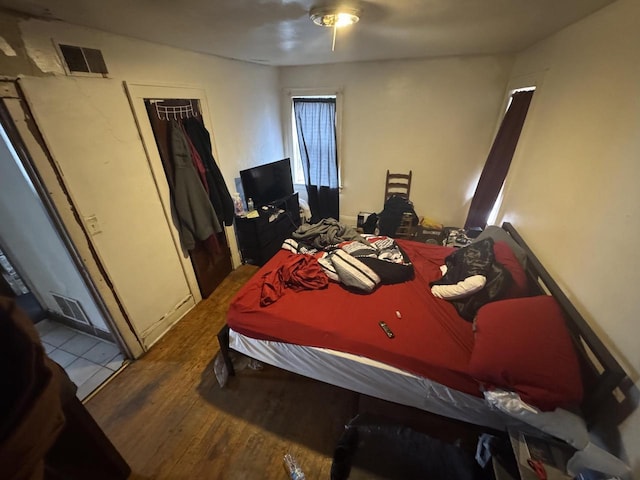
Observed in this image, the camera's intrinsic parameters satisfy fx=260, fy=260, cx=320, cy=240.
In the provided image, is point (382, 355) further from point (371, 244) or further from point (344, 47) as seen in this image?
point (344, 47)

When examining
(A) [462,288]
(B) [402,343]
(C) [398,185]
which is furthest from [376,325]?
(C) [398,185]

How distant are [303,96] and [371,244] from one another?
8.20ft

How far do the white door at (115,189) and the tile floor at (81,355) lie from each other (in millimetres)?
284

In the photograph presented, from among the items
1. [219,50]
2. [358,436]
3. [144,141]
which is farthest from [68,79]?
[358,436]

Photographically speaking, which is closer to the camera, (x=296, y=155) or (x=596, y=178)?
(x=596, y=178)

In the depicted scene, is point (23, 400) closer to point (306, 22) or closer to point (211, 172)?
point (306, 22)

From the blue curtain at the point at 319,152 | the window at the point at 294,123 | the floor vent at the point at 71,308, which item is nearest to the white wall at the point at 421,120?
the window at the point at 294,123

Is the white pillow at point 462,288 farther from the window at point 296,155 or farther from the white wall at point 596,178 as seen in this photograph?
the window at point 296,155

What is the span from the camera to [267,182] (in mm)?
3205

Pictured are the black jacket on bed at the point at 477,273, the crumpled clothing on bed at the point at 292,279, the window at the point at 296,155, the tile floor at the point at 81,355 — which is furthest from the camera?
the window at the point at 296,155

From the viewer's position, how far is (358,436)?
1311mm

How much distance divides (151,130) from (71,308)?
5.29ft

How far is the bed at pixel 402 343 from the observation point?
1174 mm

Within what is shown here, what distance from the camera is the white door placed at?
1480mm
